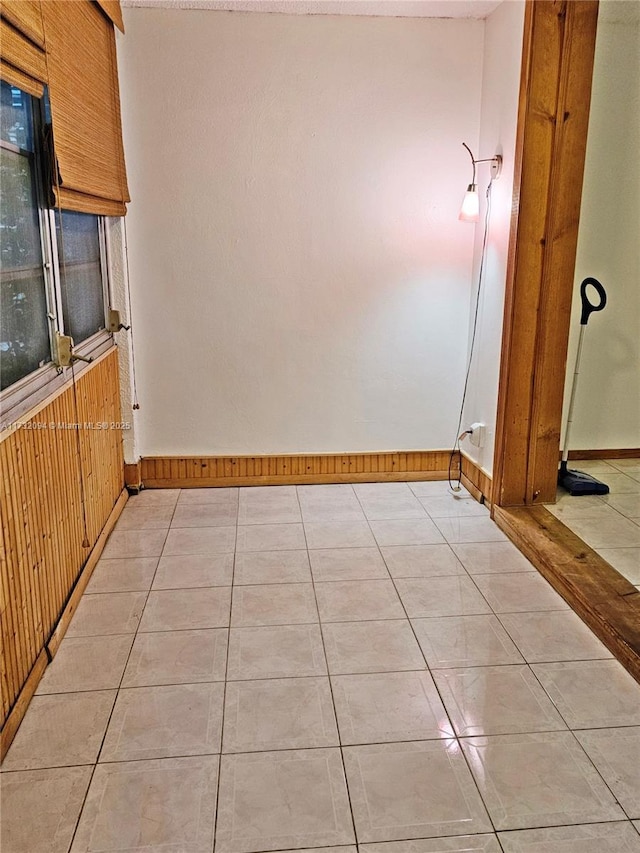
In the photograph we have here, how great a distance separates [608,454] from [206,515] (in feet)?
8.08

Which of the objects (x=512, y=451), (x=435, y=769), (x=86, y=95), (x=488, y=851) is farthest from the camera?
(x=512, y=451)

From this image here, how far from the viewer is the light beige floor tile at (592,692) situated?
2078mm

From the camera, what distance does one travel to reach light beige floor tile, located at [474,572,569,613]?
269 centimetres

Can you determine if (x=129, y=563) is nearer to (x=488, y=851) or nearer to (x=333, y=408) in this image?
(x=333, y=408)

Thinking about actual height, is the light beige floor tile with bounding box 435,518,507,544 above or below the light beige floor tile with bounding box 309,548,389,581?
Result: above

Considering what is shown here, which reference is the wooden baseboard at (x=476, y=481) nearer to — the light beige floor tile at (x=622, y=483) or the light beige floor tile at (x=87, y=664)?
the light beige floor tile at (x=622, y=483)

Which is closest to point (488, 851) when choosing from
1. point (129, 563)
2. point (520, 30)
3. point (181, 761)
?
point (181, 761)

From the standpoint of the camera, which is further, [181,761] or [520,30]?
[520,30]

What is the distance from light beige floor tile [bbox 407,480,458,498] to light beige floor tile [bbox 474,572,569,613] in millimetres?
947

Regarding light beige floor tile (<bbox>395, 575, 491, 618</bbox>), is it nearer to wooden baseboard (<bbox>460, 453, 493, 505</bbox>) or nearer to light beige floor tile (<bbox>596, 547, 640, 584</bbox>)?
light beige floor tile (<bbox>596, 547, 640, 584</bbox>)

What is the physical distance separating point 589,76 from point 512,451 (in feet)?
5.53

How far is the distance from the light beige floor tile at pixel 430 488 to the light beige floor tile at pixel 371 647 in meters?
1.33

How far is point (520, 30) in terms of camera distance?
312 centimetres

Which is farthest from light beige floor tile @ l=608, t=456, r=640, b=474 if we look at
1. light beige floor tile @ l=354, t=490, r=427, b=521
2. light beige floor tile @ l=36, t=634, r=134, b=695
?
light beige floor tile @ l=36, t=634, r=134, b=695
